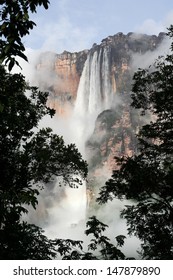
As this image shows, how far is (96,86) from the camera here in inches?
4638

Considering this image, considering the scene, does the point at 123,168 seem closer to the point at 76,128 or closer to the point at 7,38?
the point at 7,38

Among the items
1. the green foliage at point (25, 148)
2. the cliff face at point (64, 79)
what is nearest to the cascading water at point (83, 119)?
the cliff face at point (64, 79)

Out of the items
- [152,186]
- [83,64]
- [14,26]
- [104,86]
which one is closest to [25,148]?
[152,186]

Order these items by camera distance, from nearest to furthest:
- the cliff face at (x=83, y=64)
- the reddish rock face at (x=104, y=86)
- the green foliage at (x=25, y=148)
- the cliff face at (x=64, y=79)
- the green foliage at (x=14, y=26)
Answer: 1. the green foliage at (x=14, y=26)
2. the green foliage at (x=25, y=148)
3. the reddish rock face at (x=104, y=86)
4. the cliff face at (x=83, y=64)
5. the cliff face at (x=64, y=79)

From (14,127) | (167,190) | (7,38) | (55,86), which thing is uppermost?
(55,86)

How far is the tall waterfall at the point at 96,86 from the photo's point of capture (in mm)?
117812

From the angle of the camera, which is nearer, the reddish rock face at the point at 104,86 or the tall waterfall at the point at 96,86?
the reddish rock face at the point at 104,86

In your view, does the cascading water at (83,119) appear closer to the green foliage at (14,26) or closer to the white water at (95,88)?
the white water at (95,88)

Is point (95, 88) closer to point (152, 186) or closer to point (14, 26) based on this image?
point (152, 186)

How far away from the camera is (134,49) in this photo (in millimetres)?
141125

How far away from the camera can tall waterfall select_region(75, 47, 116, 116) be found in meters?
118

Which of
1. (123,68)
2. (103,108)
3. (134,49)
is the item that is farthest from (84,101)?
(134,49)

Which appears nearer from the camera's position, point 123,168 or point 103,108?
point 123,168
